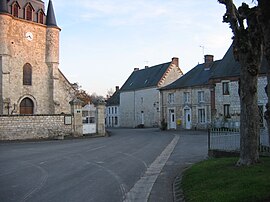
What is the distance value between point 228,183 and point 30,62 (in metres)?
32.7

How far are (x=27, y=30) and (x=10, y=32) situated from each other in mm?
2235

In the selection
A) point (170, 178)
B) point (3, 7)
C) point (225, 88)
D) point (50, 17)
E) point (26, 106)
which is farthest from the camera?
point (50, 17)

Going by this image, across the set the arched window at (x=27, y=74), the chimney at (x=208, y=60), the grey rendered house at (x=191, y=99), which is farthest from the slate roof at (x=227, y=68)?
the arched window at (x=27, y=74)

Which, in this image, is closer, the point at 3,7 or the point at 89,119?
the point at 89,119

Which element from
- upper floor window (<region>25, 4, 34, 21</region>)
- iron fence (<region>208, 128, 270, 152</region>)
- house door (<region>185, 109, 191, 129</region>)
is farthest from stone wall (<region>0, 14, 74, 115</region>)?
iron fence (<region>208, 128, 270, 152</region>)

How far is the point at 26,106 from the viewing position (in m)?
36.4

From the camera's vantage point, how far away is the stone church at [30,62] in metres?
33.8

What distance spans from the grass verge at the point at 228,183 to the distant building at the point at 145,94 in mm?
40187

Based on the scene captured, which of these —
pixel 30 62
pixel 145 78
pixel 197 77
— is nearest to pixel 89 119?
pixel 30 62

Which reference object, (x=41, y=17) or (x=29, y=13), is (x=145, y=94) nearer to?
(x=41, y=17)

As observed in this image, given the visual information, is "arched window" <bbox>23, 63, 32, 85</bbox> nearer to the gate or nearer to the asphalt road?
the gate

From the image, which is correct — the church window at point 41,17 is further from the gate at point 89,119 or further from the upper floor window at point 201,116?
the upper floor window at point 201,116

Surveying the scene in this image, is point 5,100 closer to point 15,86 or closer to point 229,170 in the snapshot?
point 15,86

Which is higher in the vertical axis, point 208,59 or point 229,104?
point 208,59
